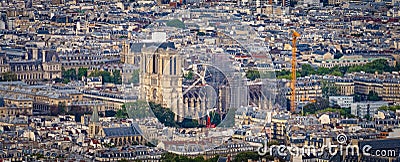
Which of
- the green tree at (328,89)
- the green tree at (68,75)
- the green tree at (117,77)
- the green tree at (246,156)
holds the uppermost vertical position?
the green tree at (246,156)

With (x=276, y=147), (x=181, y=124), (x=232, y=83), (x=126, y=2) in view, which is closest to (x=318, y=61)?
(x=232, y=83)

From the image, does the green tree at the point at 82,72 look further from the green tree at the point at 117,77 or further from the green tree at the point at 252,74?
the green tree at the point at 252,74

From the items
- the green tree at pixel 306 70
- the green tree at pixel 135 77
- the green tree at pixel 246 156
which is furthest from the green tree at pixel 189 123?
the green tree at pixel 306 70

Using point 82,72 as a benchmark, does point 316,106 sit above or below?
above

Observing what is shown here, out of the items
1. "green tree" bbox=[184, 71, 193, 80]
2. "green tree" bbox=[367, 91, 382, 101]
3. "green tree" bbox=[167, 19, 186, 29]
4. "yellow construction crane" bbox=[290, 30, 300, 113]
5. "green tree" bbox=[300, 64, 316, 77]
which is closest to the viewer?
"yellow construction crane" bbox=[290, 30, 300, 113]

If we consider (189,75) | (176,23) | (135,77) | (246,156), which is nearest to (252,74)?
(135,77)

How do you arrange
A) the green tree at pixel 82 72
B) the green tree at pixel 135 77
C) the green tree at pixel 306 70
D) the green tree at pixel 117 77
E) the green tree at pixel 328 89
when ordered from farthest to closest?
the green tree at pixel 82 72, the green tree at pixel 306 70, the green tree at pixel 117 77, the green tree at pixel 135 77, the green tree at pixel 328 89

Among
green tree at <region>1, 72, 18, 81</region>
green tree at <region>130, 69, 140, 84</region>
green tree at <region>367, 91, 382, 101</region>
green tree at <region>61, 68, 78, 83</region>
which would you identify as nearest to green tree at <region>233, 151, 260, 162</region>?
green tree at <region>367, 91, 382, 101</region>

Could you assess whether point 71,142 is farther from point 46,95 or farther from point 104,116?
point 46,95

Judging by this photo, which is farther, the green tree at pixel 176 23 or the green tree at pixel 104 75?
the green tree at pixel 176 23

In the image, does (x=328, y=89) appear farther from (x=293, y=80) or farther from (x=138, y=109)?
(x=138, y=109)

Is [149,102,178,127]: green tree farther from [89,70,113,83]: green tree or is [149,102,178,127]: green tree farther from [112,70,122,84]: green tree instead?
[89,70,113,83]: green tree
